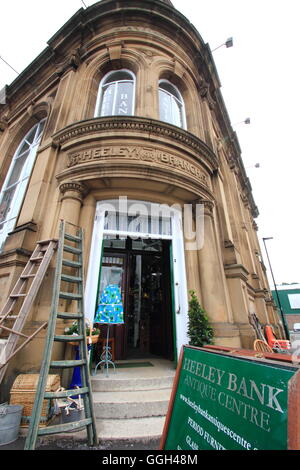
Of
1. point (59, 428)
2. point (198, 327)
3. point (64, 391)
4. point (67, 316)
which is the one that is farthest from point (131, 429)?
point (198, 327)

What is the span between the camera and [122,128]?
206 inches

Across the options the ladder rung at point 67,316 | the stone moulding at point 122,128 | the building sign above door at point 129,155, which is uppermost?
the stone moulding at point 122,128

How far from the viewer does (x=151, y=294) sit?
7.12 meters

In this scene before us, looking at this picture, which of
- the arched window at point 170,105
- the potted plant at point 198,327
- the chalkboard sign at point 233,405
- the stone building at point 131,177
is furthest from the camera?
the arched window at point 170,105

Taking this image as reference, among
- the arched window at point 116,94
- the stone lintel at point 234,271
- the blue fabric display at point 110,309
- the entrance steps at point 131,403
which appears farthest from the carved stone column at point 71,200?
the stone lintel at point 234,271

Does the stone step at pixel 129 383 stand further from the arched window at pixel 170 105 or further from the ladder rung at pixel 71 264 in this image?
the arched window at pixel 170 105

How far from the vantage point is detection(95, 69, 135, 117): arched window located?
6.52 meters

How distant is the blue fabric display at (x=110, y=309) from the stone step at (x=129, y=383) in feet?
3.22

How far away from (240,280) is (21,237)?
226 inches

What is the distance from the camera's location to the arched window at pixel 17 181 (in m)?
6.32

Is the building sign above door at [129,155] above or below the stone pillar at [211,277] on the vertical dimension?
above

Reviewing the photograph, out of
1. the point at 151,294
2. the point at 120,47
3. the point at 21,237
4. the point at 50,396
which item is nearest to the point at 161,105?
the point at 120,47

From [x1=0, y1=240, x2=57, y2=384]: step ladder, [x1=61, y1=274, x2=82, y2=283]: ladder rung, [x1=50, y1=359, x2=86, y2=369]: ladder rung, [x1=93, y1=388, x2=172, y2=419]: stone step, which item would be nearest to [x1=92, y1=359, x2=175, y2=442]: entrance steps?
[x1=93, y1=388, x2=172, y2=419]: stone step

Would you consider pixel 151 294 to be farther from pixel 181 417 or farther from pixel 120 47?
pixel 120 47
